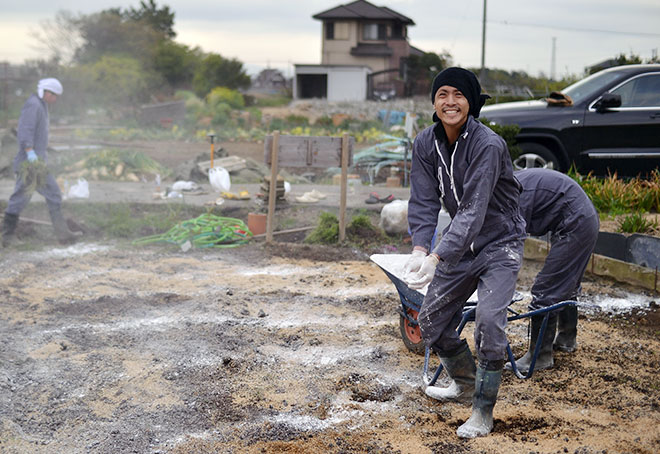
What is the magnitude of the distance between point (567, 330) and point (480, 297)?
64.5 inches

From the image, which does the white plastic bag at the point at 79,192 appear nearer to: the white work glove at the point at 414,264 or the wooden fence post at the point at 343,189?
the wooden fence post at the point at 343,189

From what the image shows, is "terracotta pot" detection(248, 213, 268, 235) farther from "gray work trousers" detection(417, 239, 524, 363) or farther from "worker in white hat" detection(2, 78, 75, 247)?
"gray work trousers" detection(417, 239, 524, 363)

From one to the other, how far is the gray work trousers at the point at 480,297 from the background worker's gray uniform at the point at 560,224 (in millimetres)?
843

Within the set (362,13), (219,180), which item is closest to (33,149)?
(219,180)

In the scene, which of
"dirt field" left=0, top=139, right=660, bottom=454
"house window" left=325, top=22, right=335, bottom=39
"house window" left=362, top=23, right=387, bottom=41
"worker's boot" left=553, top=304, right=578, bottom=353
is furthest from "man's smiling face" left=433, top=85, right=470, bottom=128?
"house window" left=362, top=23, right=387, bottom=41

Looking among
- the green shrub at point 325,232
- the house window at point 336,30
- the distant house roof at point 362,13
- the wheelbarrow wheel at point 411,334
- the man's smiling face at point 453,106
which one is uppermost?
the distant house roof at point 362,13

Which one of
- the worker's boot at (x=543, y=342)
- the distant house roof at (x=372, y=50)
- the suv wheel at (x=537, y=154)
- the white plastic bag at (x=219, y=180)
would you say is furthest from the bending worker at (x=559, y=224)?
the distant house roof at (x=372, y=50)

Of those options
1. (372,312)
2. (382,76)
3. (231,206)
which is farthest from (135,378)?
(382,76)

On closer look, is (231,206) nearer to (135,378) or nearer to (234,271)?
(234,271)

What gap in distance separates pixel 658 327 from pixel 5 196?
9662mm

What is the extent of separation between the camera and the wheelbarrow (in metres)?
4.17

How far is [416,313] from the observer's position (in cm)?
481

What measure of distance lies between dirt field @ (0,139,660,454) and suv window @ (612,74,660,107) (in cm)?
361

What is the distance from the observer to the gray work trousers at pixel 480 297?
11.6 feet
